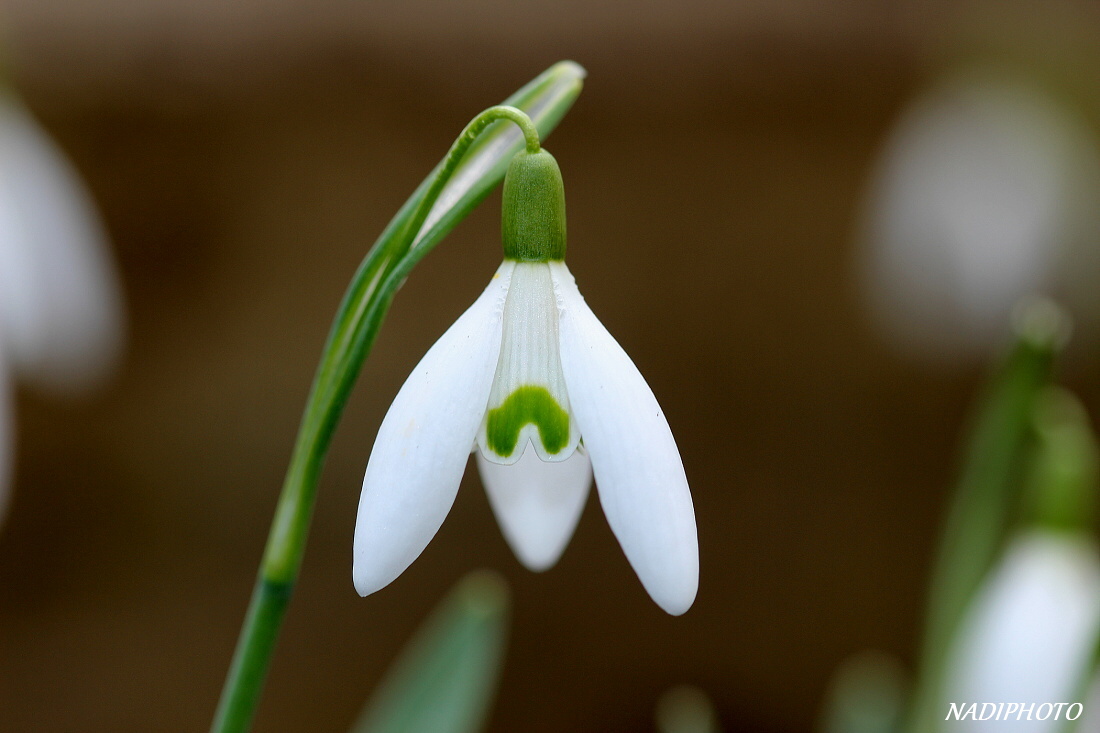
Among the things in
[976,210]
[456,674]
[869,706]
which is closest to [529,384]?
[456,674]

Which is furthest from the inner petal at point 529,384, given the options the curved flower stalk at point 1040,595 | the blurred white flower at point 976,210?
the blurred white flower at point 976,210

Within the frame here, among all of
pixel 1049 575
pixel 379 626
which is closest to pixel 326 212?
pixel 379 626

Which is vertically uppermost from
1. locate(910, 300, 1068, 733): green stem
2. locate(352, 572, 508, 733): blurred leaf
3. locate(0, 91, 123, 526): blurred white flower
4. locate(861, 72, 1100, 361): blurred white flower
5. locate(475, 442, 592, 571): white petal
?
locate(861, 72, 1100, 361): blurred white flower

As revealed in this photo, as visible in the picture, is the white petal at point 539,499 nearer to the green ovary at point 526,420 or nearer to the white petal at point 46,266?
the green ovary at point 526,420

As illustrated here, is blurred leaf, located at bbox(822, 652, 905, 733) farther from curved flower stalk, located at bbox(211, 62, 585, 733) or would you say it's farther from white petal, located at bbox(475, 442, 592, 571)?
curved flower stalk, located at bbox(211, 62, 585, 733)

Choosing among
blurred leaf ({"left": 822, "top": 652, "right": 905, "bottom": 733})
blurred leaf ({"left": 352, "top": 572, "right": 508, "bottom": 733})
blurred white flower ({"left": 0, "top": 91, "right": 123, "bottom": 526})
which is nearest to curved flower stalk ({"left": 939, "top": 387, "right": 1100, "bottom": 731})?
blurred leaf ({"left": 822, "top": 652, "right": 905, "bottom": 733})

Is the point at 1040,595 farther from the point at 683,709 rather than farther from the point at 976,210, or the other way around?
the point at 976,210

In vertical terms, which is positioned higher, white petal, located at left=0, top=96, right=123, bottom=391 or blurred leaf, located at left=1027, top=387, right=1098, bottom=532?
white petal, located at left=0, top=96, right=123, bottom=391

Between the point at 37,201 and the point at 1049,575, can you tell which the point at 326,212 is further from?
the point at 1049,575

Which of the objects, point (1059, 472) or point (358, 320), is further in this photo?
point (1059, 472)
